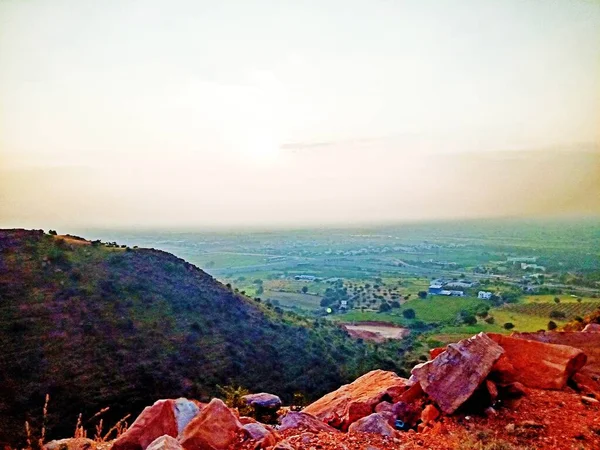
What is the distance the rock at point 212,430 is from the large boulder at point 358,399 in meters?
1.66

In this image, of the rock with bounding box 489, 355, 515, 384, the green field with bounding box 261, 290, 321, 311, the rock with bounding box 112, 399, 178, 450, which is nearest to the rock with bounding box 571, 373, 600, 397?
the rock with bounding box 489, 355, 515, 384

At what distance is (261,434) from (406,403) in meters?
2.08

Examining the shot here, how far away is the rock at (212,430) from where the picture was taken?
4132 mm

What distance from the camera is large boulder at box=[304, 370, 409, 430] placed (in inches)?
220

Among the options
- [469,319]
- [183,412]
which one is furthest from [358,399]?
[469,319]

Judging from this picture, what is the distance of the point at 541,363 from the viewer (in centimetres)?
601

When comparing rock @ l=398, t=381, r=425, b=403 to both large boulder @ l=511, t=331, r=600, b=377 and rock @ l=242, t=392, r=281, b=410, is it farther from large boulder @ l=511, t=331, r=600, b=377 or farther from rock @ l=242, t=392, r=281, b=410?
large boulder @ l=511, t=331, r=600, b=377

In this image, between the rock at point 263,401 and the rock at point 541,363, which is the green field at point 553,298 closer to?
the rock at point 541,363

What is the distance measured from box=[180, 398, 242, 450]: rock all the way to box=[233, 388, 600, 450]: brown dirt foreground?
0.16m

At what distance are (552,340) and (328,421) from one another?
4223 mm

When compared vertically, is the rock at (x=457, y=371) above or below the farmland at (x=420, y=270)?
above

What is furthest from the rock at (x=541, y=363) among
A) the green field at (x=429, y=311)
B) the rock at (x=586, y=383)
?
the green field at (x=429, y=311)

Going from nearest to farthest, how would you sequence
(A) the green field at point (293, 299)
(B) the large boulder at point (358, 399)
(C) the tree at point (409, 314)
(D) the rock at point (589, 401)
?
(D) the rock at point (589, 401) < (B) the large boulder at point (358, 399) < (C) the tree at point (409, 314) < (A) the green field at point (293, 299)

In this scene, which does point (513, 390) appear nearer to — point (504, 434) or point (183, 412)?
point (504, 434)
